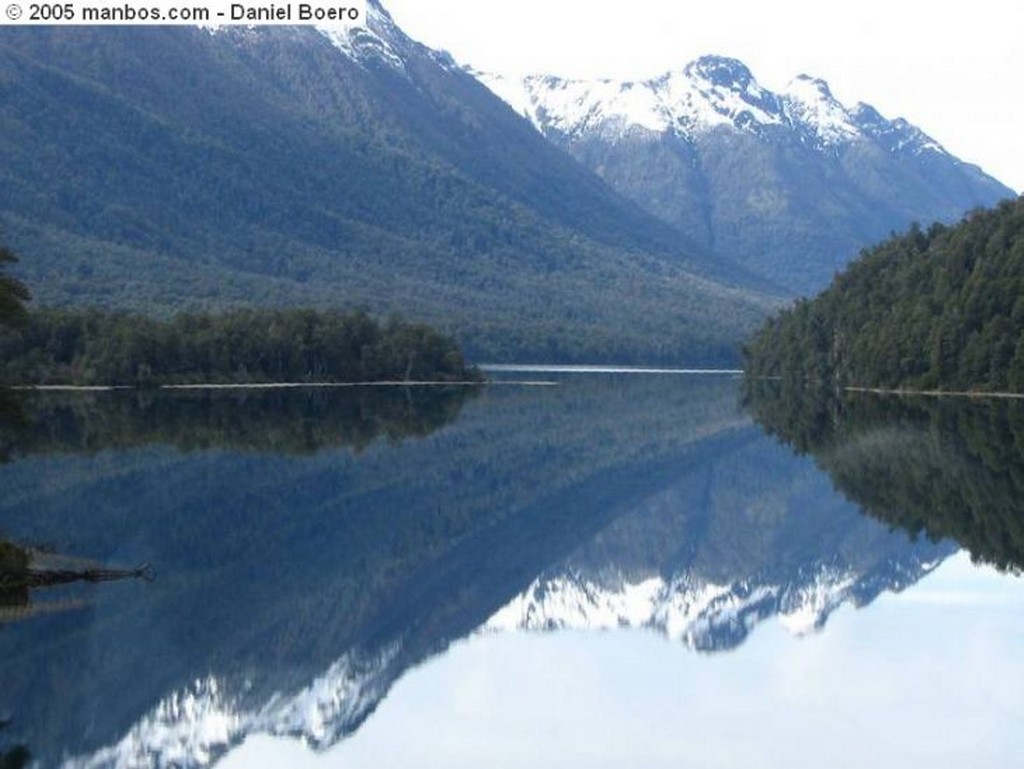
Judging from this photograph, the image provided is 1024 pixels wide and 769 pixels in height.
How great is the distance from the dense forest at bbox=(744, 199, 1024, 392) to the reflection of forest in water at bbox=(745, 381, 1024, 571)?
10.2 m

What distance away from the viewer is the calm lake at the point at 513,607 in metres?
26.1

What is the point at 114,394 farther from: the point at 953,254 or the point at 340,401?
the point at 953,254

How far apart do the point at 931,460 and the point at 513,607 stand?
30.2m

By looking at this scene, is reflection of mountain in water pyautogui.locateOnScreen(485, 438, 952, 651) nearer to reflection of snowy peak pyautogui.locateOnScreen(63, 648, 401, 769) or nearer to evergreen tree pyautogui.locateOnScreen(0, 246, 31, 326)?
reflection of snowy peak pyautogui.locateOnScreen(63, 648, 401, 769)

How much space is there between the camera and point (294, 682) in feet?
A: 98.4

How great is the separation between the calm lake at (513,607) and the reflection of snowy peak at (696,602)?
13cm

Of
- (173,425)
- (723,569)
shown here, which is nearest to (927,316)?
(173,425)

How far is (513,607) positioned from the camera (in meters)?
37.6

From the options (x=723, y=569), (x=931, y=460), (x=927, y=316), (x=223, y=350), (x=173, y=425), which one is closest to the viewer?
(x=723, y=569)

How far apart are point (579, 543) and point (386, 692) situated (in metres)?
20.0

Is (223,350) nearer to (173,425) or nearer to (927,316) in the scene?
(927,316)

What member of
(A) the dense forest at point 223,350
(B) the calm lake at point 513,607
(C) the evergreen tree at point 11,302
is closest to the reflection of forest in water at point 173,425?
(B) the calm lake at point 513,607

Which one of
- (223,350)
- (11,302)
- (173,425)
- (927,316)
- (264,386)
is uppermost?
(927,316)

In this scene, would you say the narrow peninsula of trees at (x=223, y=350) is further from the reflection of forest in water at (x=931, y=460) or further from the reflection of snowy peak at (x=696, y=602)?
the reflection of snowy peak at (x=696, y=602)
